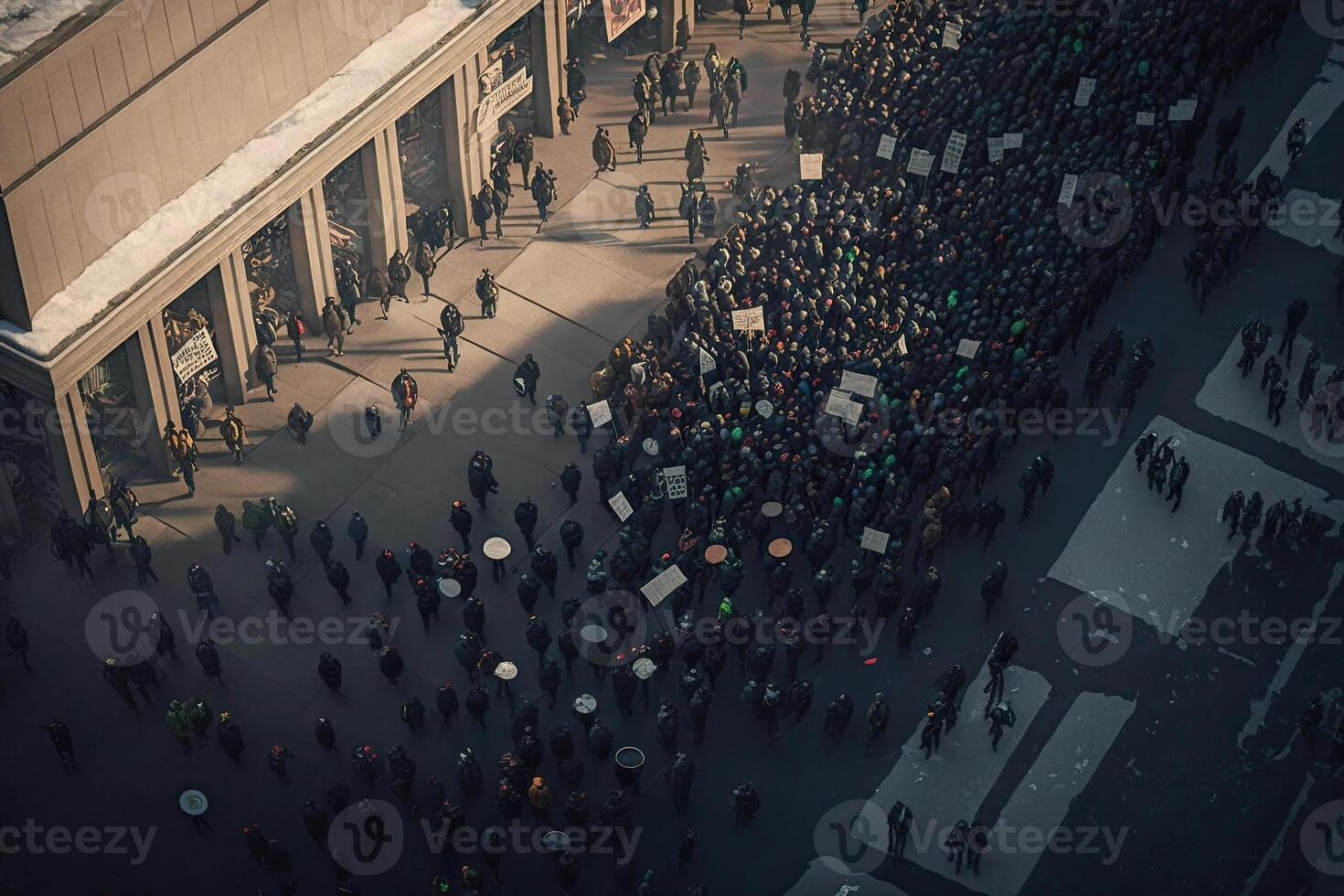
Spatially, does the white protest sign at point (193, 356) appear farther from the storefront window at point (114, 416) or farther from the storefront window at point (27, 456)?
the storefront window at point (27, 456)

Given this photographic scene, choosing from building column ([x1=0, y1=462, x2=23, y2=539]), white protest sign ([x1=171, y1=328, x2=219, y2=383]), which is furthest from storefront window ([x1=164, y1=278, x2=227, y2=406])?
building column ([x1=0, y1=462, x2=23, y2=539])

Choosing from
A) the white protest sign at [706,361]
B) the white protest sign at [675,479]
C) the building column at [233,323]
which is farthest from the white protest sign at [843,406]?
Answer: the building column at [233,323]

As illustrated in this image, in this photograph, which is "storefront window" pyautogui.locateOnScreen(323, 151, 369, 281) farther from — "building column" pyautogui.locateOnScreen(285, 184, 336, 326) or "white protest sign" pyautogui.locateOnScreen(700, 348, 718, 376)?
"white protest sign" pyautogui.locateOnScreen(700, 348, 718, 376)

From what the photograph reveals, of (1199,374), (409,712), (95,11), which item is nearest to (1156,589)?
(1199,374)

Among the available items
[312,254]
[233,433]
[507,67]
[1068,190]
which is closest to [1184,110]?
[1068,190]

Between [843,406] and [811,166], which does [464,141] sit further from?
[843,406]

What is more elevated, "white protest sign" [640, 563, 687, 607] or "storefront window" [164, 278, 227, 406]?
"storefront window" [164, 278, 227, 406]
